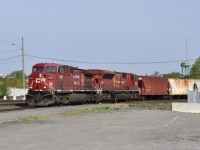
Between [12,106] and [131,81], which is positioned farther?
[131,81]

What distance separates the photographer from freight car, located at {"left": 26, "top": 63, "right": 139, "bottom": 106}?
35219 mm

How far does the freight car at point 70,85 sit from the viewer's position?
35.2m

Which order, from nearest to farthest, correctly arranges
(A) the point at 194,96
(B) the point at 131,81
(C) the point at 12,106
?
(A) the point at 194,96 → (C) the point at 12,106 → (B) the point at 131,81

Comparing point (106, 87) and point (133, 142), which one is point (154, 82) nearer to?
point (106, 87)

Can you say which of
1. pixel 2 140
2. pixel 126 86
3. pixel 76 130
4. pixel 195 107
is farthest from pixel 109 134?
pixel 126 86

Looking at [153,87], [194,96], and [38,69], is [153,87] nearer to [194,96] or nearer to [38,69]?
[38,69]

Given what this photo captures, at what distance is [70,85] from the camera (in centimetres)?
3856

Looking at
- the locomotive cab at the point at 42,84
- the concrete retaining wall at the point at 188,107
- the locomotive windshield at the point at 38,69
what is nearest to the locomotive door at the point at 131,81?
the locomotive cab at the point at 42,84

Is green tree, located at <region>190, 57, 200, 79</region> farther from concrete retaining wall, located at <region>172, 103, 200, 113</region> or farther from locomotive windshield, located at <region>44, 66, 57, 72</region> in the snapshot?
concrete retaining wall, located at <region>172, 103, 200, 113</region>

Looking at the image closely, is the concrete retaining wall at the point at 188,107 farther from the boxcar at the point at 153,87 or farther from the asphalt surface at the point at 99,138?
the boxcar at the point at 153,87

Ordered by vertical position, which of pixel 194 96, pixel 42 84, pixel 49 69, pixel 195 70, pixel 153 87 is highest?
pixel 195 70

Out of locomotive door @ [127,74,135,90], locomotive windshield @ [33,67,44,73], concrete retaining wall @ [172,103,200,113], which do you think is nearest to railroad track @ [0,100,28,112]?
locomotive windshield @ [33,67,44,73]

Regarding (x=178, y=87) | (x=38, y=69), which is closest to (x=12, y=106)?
(x=38, y=69)

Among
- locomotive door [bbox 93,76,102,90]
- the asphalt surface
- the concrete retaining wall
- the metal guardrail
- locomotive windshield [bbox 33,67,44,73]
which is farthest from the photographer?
locomotive door [bbox 93,76,102,90]
